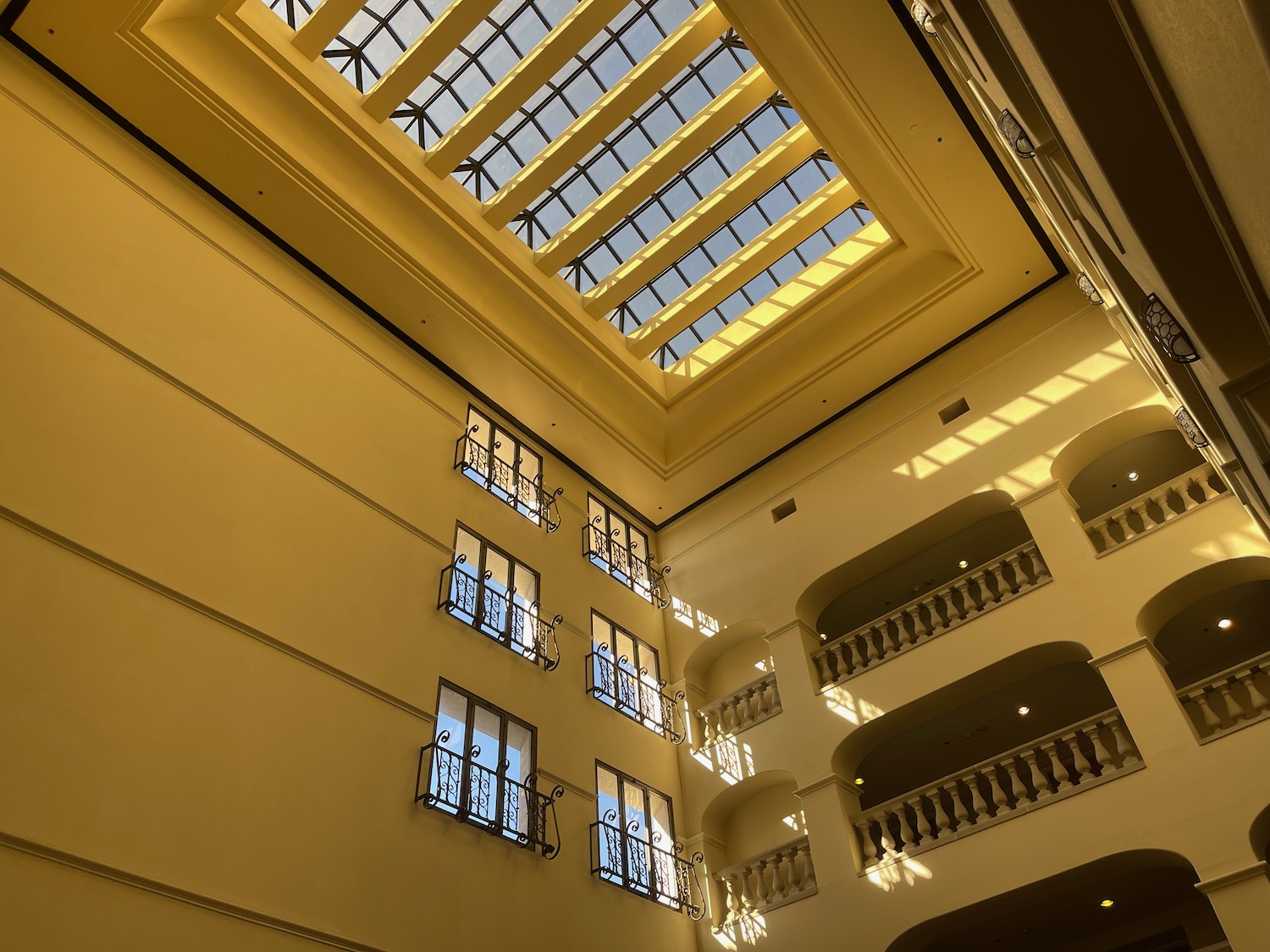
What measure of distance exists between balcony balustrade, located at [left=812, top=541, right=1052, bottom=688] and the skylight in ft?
18.9

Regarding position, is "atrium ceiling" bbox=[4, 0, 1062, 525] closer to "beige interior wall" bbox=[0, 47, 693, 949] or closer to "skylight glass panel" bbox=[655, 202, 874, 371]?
"skylight glass panel" bbox=[655, 202, 874, 371]

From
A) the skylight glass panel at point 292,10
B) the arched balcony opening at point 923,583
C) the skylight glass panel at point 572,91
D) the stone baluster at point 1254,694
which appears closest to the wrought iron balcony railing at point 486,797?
the arched balcony opening at point 923,583

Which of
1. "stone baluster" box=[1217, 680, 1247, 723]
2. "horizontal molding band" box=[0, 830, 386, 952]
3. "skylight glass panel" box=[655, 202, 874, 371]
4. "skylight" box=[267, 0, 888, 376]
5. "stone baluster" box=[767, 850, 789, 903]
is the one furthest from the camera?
"skylight glass panel" box=[655, 202, 874, 371]

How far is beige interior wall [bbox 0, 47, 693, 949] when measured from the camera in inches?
351

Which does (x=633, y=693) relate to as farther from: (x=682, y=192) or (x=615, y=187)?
(x=682, y=192)

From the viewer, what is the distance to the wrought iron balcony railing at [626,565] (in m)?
17.4

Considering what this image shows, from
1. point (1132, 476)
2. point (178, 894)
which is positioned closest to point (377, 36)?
point (178, 894)

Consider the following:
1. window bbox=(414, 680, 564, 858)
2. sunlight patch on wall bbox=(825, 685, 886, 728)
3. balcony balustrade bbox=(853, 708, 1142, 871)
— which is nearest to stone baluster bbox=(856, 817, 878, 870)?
balcony balustrade bbox=(853, 708, 1142, 871)

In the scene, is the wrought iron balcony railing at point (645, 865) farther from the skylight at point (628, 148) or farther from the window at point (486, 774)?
the skylight at point (628, 148)

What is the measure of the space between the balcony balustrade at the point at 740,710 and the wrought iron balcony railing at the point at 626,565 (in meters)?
2.62

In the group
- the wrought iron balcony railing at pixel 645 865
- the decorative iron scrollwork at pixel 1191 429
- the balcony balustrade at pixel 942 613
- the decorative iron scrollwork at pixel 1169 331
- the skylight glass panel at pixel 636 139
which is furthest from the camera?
the skylight glass panel at pixel 636 139

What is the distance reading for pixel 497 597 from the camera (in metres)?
14.5

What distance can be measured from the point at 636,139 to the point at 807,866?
39.6 ft

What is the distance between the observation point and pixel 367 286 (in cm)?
1519
